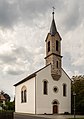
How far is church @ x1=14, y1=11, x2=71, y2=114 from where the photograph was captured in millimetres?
49562

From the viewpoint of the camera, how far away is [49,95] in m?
50.8

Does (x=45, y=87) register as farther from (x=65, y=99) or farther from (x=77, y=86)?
(x=77, y=86)

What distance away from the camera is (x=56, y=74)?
171 ft

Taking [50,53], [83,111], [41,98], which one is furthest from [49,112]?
[50,53]

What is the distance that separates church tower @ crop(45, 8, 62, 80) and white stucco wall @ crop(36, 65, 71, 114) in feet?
3.88

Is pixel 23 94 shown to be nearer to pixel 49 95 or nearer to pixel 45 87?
pixel 45 87

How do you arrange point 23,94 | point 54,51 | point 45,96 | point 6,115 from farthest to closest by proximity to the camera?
point 23,94 → point 54,51 → point 45,96 → point 6,115

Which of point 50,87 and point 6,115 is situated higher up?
point 50,87

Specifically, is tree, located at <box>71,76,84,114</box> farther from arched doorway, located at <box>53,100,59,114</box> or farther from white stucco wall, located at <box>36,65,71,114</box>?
arched doorway, located at <box>53,100,59,114</box>

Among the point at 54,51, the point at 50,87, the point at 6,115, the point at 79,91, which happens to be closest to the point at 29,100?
the point at 50,87

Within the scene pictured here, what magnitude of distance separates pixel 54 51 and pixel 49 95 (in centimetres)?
925

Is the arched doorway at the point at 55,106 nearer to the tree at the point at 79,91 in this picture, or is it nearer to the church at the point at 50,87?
the church at the point at 50,87

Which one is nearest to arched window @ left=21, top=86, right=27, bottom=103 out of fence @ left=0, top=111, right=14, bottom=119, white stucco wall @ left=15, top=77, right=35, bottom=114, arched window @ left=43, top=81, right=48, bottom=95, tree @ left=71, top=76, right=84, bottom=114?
white stucco wall @ left=15, top=77, right=35, bottom=114

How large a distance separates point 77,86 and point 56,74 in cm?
858
